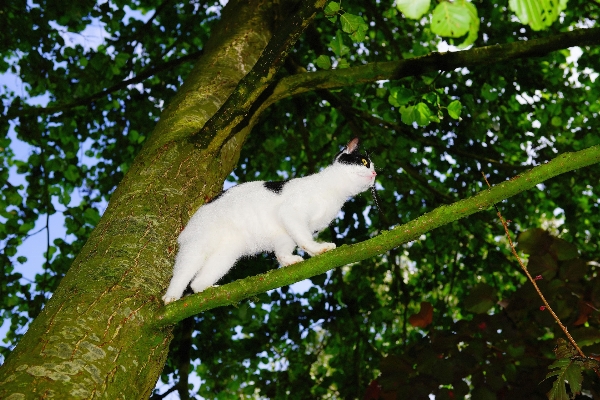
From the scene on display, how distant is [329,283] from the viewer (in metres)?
5.76

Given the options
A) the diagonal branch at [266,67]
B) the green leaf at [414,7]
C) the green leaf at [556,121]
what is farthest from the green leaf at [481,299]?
the green leaf at [556,121]

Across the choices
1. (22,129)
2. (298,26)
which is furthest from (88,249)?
(22,129)

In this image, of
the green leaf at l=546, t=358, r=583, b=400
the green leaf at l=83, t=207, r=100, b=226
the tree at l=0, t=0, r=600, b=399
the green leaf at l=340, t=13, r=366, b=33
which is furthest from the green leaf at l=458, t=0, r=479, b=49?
the green leaf at l=83, t=207, r=100, b=226

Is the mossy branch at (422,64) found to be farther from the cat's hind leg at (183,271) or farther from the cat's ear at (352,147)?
the cat's hind leg at (183,271)

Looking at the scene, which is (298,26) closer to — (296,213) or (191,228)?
(296,213)

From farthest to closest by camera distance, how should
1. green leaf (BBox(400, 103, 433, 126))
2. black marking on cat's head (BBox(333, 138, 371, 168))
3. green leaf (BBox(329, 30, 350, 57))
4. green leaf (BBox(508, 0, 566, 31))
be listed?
green leaf (BBox(400, 103, 433, 126))
green leaf (BBox(329, 30, 350, 57))
black marking on cat's head (BBox(333, 138, 371, 168))
green leaf (BBox(508, 0, 566, 31))

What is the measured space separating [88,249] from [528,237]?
2.72 meters

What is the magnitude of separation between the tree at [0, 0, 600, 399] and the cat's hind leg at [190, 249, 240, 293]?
0.17m

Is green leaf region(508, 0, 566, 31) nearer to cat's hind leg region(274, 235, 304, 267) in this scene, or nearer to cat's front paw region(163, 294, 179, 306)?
cat's hind leg region(274, 235, 304, 267)

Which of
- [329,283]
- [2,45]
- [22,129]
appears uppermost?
[2,45]

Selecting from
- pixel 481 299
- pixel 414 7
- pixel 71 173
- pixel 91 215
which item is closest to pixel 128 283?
pixel 414 7

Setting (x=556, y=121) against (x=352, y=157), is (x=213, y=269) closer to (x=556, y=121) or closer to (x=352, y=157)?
(x=352, y=157)

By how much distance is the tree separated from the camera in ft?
5.25

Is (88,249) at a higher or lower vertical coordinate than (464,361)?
higher
